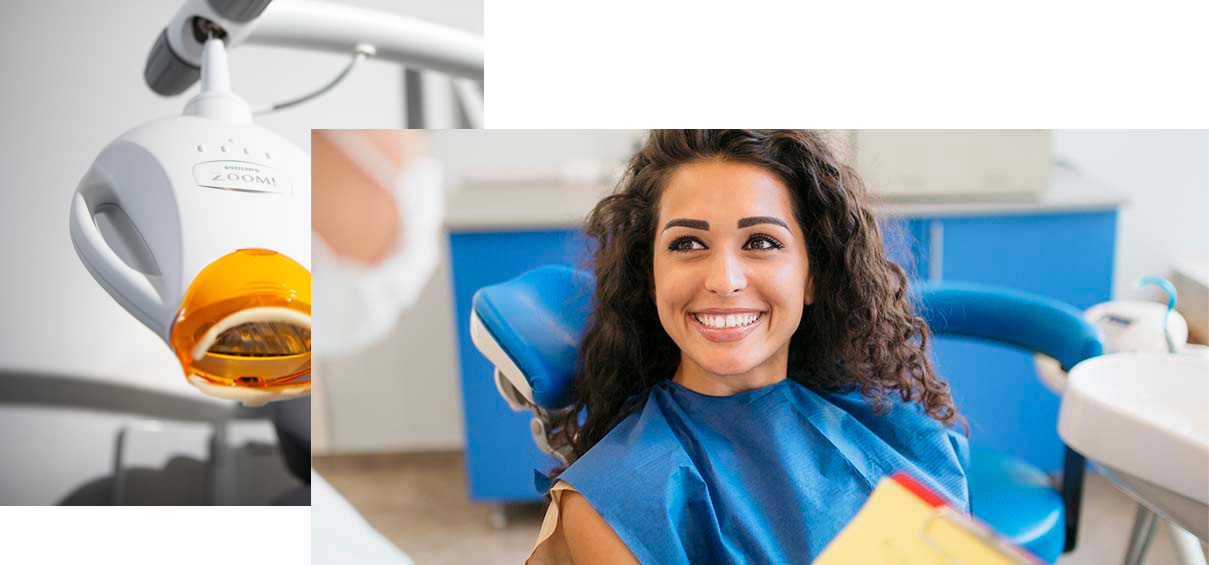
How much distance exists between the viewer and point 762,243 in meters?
0.93

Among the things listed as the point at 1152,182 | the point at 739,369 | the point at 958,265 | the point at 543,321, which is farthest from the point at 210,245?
the point at 1152,182

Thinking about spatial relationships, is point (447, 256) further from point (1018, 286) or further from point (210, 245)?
point (1018, 286)

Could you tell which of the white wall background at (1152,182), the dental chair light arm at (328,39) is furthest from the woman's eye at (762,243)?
the dental chair light arm at (328,39)

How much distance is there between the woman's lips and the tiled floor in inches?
10.7

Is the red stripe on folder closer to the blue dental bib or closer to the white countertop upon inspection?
the blue dental bib

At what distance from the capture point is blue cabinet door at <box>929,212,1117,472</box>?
3.45ft

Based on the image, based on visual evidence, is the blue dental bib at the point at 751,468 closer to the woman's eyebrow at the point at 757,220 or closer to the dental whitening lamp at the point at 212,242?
the woman's eyebrow at the point at 757,220

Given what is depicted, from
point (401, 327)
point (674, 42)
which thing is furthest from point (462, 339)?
point (674, 42)

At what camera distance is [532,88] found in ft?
4.13

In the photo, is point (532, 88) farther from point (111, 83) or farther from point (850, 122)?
point (111, 83)

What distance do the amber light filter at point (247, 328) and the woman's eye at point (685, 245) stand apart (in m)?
0.36

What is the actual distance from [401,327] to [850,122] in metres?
0.62

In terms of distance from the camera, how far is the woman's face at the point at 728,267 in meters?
0.92

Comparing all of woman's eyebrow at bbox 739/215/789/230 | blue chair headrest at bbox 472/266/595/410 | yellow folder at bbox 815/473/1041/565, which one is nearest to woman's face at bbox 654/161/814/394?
woman's eyebrow at bbox 739/215/789/230
